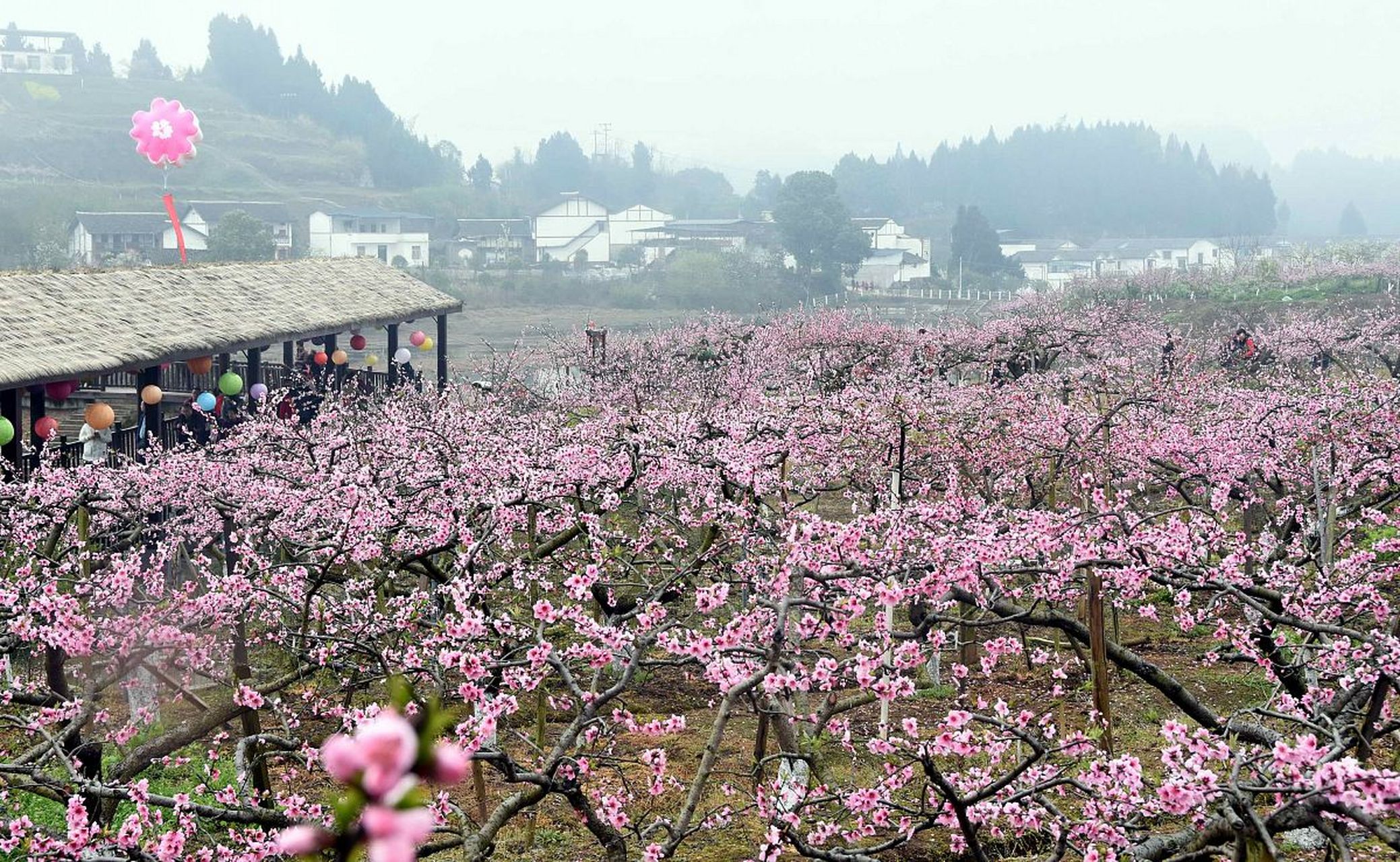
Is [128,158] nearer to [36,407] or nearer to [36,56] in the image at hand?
[36,56]

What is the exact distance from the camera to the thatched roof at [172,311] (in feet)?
43.5

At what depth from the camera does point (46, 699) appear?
665 centimetres

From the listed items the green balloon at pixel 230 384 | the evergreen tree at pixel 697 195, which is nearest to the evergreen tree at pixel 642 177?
the evergreen tree at pixel 697 195

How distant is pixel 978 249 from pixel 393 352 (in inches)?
2063

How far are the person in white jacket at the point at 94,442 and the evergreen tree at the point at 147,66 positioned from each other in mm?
102484

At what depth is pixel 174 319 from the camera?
16562 millimetres

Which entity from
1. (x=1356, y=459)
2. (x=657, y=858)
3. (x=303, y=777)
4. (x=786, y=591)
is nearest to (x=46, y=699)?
(x=303, y=777)

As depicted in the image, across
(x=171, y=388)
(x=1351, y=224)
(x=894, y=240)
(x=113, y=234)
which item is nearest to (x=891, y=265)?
(x=894, y=240)

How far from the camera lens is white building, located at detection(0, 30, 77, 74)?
104 metres

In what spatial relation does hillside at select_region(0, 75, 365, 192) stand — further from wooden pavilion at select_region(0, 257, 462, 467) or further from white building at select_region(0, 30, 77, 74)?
wooden pavilion at select_region(0, 257, 462, 467)

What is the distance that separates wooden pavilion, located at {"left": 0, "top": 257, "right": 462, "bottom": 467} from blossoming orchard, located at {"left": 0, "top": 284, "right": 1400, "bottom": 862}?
1484mm

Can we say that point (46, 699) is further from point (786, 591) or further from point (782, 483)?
point (782, 483)

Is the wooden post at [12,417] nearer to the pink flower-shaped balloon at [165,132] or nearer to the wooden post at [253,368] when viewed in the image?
the wooden post at [253,368]

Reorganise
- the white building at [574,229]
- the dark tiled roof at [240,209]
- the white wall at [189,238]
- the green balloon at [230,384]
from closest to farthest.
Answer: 1. the green balloon at [230,384]
2. the white wall at [189,238]
3. the dark tiled roof at [240,209]
4. the white building at [574,229]
